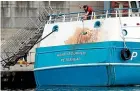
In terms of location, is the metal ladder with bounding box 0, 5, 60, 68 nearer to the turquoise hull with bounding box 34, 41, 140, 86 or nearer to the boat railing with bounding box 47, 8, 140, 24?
the boat railing with bounding box 47, 8, 140, 24

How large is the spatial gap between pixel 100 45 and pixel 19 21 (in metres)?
11.9

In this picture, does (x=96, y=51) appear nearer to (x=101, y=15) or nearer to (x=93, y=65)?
(x=93, y=65)

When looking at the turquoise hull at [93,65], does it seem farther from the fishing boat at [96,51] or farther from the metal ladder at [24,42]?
the metal ladder at [24,42]

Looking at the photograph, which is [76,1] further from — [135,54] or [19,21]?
[135,54]

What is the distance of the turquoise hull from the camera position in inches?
837

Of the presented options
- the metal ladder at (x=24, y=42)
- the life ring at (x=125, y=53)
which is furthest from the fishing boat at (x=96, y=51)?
the metal ladder at (x=24, y=42)

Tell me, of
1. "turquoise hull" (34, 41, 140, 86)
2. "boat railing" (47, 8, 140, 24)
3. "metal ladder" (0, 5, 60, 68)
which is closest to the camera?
"turquoise hull" (34, 41, 140, 86)

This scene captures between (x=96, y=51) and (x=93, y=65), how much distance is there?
0.54m

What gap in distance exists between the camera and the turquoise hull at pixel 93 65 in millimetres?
21250

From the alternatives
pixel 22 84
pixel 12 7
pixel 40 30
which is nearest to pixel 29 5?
pixel 12 7

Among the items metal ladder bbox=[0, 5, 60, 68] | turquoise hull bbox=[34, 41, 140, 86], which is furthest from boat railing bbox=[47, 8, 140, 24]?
turquoise hull bbox=[34, 41, 140, 86]

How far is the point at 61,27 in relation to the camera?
74.8ft

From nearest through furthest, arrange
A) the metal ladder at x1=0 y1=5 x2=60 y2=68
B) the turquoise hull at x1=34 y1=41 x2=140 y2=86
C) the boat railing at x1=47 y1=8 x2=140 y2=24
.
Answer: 1. the turquoise hull at x1=34 y1=41 x2=140 y2=86
2. the boat railing at x1=47 y1=8 x2=140 y2=24
3. the metal ladder at x1=0 y1=5 x2=60 y2=68

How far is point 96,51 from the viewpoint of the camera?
843 inches
